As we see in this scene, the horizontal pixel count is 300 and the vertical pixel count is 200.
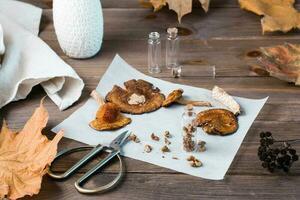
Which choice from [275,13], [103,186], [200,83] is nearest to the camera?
[103,186]

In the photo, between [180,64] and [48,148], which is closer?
[48,148]

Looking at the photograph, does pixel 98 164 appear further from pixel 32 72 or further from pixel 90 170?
pixel 32 72

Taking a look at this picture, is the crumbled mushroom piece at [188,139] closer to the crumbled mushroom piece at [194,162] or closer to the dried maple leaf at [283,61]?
the crumbled mushroom piece at [194,162]

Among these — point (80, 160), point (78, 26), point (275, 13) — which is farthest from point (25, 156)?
point (275, 13)

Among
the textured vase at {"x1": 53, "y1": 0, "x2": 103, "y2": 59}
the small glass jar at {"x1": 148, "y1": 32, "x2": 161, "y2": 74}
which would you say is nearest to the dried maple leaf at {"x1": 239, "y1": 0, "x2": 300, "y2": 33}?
the small glass jar at {"x1": 148, "y1": 32, "x2": 161, "y2": 74}

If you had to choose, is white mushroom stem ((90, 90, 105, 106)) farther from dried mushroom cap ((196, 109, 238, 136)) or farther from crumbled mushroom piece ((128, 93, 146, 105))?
dried mushroom cap ((196, 109, 238, 136))

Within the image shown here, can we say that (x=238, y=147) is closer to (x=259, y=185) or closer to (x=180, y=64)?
(x=259, y=185)

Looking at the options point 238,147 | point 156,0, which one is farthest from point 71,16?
point 238,147
